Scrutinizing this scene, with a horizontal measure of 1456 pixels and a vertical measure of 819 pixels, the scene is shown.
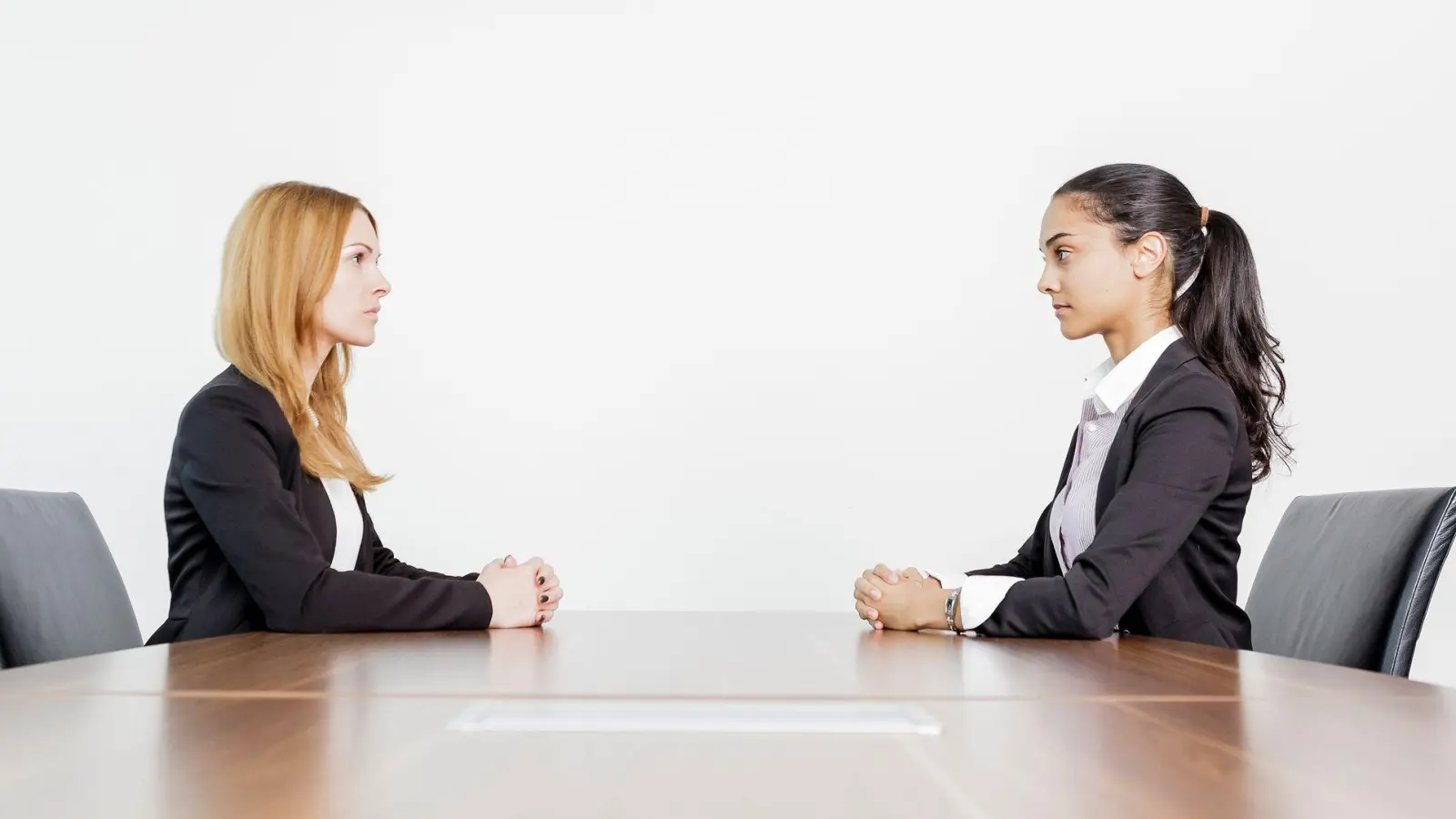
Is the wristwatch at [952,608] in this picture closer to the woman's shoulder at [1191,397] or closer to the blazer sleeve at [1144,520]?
the blazer sleeve at [1144,520]

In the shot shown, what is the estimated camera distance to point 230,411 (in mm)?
1679

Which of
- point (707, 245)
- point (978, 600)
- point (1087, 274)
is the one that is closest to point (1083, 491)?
point (1087, 274)

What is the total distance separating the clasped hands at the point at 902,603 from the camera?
154 cm

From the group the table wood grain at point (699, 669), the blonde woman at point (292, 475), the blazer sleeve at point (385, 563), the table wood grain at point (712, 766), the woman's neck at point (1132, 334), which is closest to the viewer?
the table wood grain at point (712, 766)

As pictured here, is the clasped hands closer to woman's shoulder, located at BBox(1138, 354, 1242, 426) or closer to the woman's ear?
woman's shoulder, located at BBox(1138, 354, 1242, 426)

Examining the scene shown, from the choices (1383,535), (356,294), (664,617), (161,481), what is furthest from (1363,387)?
(161,481)

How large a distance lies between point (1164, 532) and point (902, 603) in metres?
0.38

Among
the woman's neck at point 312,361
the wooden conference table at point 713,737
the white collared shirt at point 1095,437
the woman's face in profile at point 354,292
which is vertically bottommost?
the wooden conference table at point 713,737

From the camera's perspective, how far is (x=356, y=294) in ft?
6.63

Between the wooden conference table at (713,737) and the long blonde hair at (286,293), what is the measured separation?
844 mm

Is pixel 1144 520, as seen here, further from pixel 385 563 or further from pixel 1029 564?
pixel 385 563

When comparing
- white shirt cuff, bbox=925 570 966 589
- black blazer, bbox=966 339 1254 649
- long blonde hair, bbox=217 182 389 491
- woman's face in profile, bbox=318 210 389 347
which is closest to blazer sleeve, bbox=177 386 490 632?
long blonde hair, bbox=217 182 389 491

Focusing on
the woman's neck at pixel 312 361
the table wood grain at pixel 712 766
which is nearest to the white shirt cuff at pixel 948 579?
the table wood grain at pixel 712 766

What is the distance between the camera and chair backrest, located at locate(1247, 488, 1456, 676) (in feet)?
4.74
